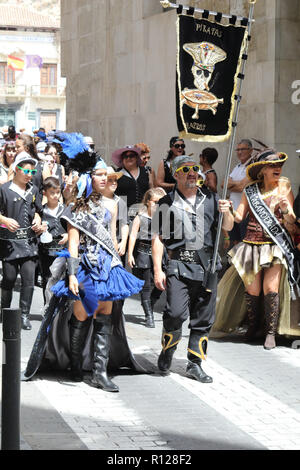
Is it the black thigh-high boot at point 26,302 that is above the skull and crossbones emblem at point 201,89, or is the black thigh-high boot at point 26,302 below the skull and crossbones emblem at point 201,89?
below

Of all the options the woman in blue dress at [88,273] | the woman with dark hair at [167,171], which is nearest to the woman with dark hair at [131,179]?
the woman with dark hair at [167,171]

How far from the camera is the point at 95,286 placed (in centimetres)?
754

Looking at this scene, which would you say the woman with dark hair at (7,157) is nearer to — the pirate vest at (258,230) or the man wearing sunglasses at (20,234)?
the man wearing sunglasses at (20,234)

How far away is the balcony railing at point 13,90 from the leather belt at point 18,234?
66.8 meters

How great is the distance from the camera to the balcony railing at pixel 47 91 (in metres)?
76.1

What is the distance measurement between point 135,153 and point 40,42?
67305mm

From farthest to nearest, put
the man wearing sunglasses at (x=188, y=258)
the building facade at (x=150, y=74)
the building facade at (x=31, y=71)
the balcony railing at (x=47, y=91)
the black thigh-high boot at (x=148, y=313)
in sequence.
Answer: the balcony railing at (x=47, y=91) < the building facade at (x=31, y=71) < the building facade at (x=150, y=74) < the black thigh-high boot at (x=148, y=313) < the man wearing sunglasses at (x=188, y=258)

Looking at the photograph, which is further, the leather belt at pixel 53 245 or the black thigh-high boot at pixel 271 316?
the leather belt at pixel 53 245

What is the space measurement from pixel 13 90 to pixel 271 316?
68528mm

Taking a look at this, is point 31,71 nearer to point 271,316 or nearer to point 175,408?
point 271,316

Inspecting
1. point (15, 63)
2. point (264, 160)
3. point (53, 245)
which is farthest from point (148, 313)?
point (15, 63)

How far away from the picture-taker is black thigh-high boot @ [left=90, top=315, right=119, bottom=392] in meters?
7.57

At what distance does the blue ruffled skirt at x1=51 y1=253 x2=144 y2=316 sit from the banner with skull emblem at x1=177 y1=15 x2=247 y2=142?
1.78m

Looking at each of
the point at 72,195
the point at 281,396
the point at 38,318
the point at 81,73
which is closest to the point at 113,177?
the point at 38,318
